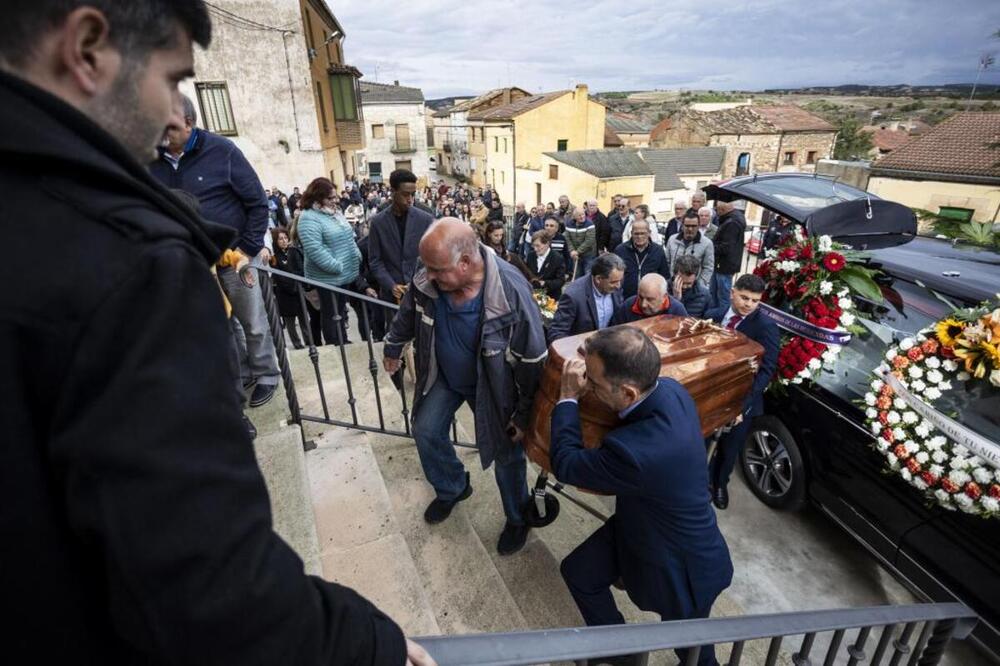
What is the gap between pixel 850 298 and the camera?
3783 millimetres

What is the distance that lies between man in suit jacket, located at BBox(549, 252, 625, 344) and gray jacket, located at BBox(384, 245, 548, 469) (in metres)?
1.43

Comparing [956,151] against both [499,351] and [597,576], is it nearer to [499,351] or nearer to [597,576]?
[499,351]

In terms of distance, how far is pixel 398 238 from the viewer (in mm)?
4621

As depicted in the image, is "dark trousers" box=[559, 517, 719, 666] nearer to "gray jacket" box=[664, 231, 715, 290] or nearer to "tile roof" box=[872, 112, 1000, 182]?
"gray jacket" box=[664, 231, 715, 290]

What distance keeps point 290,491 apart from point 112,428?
7.82ft

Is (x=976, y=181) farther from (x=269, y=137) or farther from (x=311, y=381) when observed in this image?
(x=269, y=137)

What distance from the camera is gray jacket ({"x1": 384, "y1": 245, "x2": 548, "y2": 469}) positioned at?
8.77ft

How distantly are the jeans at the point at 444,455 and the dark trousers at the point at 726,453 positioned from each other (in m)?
1.80

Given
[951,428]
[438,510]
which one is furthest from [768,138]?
[438,510]

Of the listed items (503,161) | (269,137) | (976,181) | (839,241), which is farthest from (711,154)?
(839,241)

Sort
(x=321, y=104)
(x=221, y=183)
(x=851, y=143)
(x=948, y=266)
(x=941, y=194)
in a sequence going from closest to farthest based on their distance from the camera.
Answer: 1. (x=221, y=183)
2. (x=948, y=266)
3. (x=941, y=194)
4. (x=321, y=104)
5. (x=851, y=143)

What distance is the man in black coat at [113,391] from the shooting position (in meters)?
0.59

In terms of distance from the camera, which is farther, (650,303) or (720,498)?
(720,498)

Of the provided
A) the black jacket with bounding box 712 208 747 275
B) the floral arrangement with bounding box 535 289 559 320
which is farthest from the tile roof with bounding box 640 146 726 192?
the floral arrangement with bounding box 535 289 559 320
